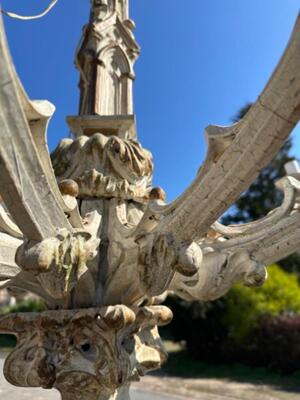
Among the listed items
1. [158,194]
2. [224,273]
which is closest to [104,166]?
[158,194]

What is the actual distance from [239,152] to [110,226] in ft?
3.62

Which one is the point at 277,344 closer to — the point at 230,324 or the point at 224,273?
the point at 230,324

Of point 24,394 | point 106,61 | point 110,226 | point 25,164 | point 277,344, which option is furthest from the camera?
point 277,344

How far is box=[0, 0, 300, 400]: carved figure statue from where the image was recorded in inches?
52.5

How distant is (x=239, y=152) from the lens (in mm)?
1418

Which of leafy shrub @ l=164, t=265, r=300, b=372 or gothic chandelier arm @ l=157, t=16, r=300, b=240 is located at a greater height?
gothic chandelier arm @ l=157, t=16, r=300, b=240

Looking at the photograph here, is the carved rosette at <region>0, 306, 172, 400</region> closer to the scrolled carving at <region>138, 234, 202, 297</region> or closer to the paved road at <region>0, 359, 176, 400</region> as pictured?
the scrolled carving at <region>138, 234, 202, 297</region>

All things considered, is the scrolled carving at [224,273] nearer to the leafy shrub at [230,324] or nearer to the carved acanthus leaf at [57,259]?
the carved acanthus leaf at [57,259]

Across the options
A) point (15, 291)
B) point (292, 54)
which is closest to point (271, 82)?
point (292, 54)

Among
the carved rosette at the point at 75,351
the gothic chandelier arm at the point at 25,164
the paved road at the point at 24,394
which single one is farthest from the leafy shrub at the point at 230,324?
the gothic chandelier arm at the point at 25,164

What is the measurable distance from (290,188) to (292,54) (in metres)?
1.31

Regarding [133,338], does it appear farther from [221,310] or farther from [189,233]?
[221,310]

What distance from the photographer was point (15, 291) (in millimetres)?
2725

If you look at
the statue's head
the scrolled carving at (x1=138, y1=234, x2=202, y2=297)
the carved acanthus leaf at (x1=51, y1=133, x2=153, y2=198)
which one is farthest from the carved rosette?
the statue's head
